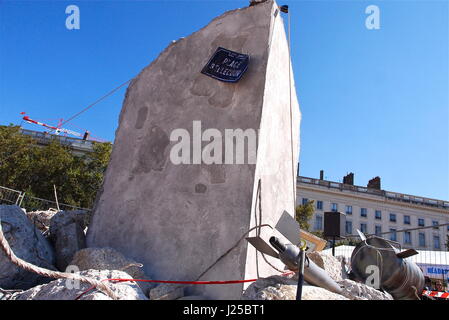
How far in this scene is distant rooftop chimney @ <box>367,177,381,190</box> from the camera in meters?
44.5

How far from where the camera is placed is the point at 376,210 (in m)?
43.4

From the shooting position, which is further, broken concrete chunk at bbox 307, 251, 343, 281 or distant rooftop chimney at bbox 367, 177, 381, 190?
distant rooftop chimney at bbox 367, 177, 381, 190

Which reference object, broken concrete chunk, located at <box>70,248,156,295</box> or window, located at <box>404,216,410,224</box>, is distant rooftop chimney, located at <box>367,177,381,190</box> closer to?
window, located at <box>404,216,410,224</box>

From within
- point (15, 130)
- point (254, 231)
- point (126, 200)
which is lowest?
point (254, 231)

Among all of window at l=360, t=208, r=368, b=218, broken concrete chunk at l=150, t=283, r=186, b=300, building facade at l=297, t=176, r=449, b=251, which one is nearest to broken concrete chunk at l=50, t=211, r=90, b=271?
broken concrete chunk at l=150, t=283, r=186, b=300

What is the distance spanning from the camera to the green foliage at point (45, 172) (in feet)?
68.6

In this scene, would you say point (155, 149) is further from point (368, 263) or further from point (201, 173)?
point (368, 263)

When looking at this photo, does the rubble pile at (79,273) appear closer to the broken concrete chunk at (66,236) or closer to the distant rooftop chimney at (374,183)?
the broken concrete chunk at (66,236)

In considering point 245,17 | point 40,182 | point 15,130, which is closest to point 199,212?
point 245,17

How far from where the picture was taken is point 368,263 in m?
4.50

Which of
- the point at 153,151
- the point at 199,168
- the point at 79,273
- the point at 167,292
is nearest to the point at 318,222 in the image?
the point at 153,151

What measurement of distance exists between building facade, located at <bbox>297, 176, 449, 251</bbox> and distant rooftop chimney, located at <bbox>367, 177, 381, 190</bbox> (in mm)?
563
